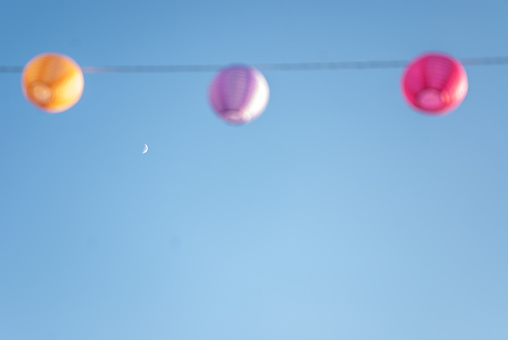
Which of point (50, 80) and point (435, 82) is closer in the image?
point (435, 82)

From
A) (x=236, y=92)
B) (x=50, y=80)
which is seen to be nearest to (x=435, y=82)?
(x=236, y=92)

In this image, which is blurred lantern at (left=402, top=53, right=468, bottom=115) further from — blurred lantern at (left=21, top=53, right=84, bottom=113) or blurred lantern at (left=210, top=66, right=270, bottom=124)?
blurred lantern at (left=21, top=53, right=84, bottom=113)

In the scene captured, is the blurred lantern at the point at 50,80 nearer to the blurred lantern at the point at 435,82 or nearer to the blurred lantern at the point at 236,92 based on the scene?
the blurred lantern at the point at 236,92

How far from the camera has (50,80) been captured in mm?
6090

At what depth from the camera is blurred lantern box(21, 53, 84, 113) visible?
610 centimetres

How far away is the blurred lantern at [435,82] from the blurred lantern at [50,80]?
11.0 feet

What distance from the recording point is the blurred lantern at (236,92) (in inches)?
237

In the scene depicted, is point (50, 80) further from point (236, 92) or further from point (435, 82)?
point (435, 82)

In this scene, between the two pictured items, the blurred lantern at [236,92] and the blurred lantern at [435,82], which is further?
the blurred lantern at [236,92]

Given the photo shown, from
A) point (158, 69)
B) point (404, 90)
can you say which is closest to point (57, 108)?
point (158, 69)

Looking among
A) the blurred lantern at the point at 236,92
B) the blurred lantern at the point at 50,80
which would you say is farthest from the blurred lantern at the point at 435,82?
the blurred lantern at the point at 50,80

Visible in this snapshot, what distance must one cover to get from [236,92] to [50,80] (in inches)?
72.4

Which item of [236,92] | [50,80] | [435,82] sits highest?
[435,82]

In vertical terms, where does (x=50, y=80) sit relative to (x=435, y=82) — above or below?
below
